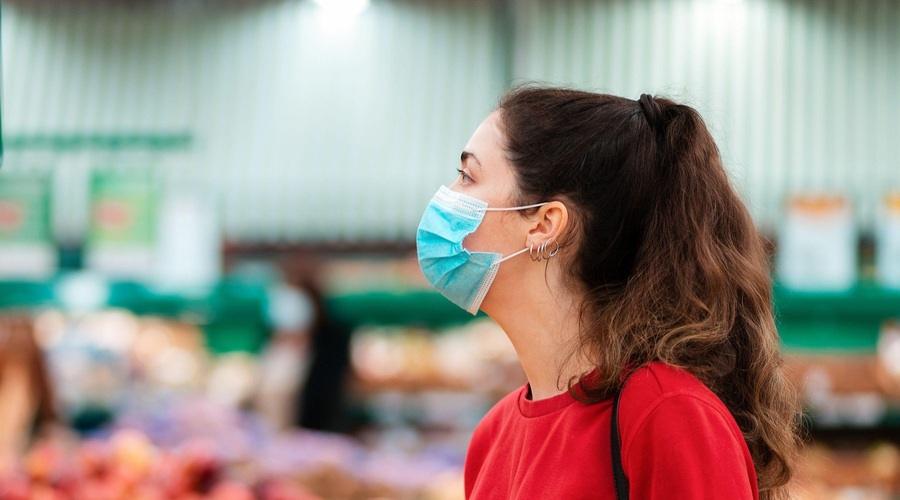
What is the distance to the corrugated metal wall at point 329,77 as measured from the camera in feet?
23.6

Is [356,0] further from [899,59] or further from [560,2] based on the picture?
[899,59]

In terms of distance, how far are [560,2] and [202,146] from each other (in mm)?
3234

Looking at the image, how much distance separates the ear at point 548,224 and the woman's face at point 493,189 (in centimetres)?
2

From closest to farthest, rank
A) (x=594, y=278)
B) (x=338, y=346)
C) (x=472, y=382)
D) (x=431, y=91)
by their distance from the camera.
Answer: (x=594, y=278)
(x=338, y=346)
(x=472, y=382)
(x=431, y=91)

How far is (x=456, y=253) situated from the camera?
1470 millimetres

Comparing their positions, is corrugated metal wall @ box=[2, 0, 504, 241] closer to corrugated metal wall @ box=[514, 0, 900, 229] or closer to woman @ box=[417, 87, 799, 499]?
corrugated metal wall @ box=[514, 0, 900, 229]

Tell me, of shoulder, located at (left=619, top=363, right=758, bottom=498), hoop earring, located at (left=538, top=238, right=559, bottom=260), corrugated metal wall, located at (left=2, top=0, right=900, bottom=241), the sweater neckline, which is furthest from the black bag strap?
corrugated metal wall, located at (left=2, top=0, right=900, bottom=241)

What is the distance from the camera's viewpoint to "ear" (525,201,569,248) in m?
1.38

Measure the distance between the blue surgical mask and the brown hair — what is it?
10 centimetres

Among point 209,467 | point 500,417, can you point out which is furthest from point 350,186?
point 500,417

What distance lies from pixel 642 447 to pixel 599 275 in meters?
0.33

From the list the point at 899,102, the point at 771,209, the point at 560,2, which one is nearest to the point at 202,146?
the point at 560,2

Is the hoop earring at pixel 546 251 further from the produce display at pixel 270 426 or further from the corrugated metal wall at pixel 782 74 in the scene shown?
the corrugated metal wall at pixel 782 74

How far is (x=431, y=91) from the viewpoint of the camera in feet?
24.8
